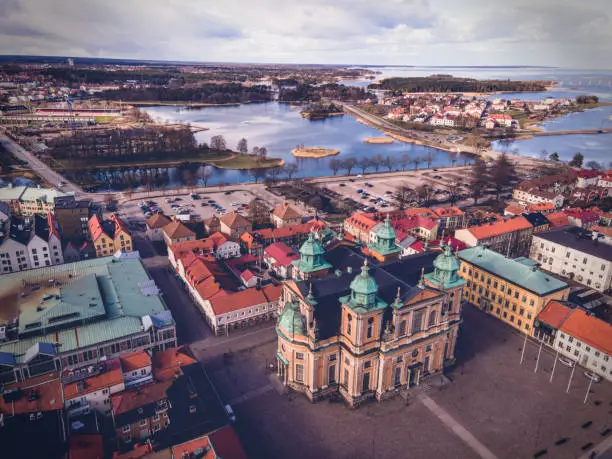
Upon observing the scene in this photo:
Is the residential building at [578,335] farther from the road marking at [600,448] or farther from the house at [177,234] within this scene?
the house at [177,234]

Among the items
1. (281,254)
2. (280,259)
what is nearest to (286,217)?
(281,254)

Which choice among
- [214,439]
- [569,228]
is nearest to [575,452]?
[214,439]

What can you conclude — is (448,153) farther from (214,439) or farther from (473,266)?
(214,439)

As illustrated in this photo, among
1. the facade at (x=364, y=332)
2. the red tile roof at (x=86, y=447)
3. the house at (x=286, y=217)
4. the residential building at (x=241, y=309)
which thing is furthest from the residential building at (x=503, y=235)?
the red tile roof at (x=86, y=447)

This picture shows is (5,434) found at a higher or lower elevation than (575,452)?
higher

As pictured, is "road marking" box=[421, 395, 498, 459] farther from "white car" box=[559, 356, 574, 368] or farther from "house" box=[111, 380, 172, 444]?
"house" box=[111, 380, 172, 444]
